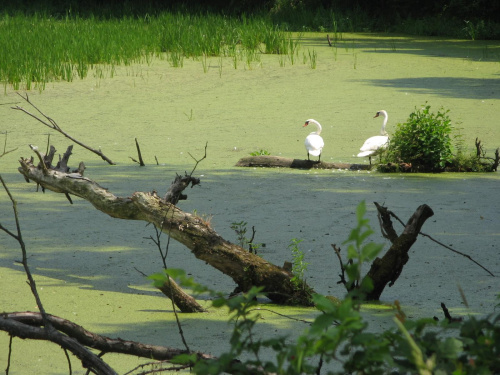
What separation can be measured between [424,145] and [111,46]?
4.54m

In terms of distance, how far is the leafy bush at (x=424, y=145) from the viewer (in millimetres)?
3861

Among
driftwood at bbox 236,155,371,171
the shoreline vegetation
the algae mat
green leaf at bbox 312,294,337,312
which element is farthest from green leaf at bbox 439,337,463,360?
the shoreline vegetation

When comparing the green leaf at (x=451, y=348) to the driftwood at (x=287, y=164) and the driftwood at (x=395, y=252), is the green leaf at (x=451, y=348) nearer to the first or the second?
the driftwood at (x=395, y=252)

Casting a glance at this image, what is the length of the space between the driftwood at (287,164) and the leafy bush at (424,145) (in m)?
0.20

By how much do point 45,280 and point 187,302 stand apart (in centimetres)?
59

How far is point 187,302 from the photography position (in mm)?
2074

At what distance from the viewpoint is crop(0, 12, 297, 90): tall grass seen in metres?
6.75

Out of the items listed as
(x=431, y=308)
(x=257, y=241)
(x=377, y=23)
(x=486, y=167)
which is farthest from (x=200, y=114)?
(x=377, y=23)

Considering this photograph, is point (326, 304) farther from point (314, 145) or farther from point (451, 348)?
point (314, 145)

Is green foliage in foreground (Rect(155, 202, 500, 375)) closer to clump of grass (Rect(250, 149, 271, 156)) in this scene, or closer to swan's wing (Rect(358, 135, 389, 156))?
swan's wing (Rect(358, 135, 389, 156))

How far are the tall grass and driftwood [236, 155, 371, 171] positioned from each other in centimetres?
295

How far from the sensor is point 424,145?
3.88 m

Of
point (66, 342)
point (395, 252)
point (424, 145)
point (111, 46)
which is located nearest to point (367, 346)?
point (66, 342)

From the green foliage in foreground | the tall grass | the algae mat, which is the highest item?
the tall grass
